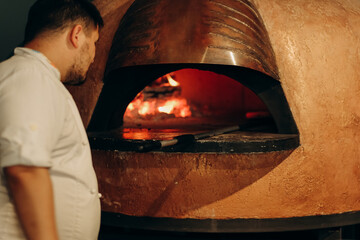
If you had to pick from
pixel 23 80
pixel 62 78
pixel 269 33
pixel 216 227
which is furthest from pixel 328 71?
pixel 23 80

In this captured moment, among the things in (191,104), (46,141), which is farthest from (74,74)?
(191,104)

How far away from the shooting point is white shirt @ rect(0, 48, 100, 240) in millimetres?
970

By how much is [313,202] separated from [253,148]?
0.64m

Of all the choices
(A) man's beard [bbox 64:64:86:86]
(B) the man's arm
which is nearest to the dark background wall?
(A) man's beard [bbox 64:64:86:86]

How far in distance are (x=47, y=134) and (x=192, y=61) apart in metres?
1.23

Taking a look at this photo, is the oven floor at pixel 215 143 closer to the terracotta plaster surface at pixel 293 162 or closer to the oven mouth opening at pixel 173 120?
the oven mouth opening at pixel 173 120

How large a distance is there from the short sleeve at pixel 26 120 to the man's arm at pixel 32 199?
0.03m

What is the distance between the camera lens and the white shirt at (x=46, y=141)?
3.18ft

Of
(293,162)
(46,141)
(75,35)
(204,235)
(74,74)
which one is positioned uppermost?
(75,35)

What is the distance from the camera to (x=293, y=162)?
7.65 ft

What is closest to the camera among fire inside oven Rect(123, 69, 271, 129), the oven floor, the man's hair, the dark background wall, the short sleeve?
the short sleeve

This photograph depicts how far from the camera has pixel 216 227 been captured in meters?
2.34

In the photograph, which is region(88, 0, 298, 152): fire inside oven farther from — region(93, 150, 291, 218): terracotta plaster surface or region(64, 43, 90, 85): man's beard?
region(64, 43, 90, 85): man's beard

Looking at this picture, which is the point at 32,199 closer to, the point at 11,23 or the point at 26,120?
the point at 26,120
